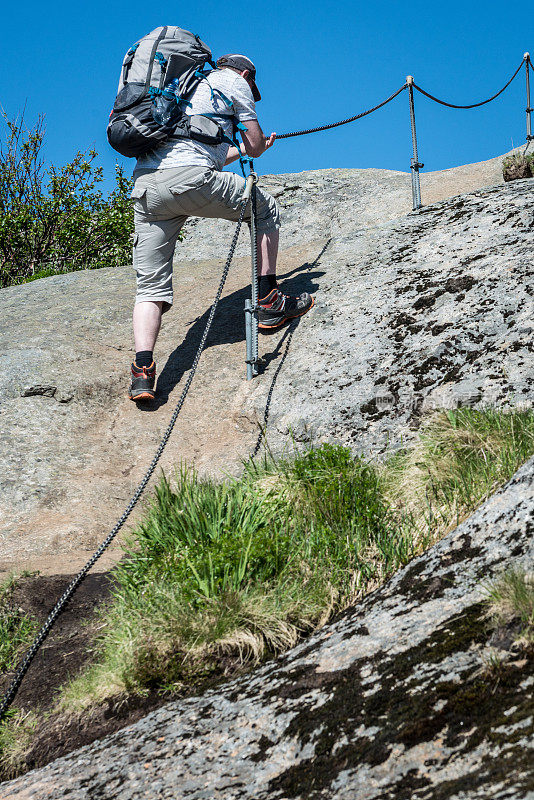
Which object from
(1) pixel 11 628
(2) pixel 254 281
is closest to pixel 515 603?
(1) pixel 11 628

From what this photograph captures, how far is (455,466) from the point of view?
3.31 metres

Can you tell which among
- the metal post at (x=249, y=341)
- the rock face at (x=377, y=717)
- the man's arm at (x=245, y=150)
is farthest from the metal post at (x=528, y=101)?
the rock face at (x=377, y=717)

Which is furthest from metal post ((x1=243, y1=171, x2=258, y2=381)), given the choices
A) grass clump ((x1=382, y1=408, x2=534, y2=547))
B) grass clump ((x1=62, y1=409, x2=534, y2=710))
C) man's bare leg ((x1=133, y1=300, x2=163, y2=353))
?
grass clump ((x1=382, y1=408, x2=534, y2=547))

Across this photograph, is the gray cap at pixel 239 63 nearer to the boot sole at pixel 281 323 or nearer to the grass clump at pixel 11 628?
the boot sole at pixel 281 323

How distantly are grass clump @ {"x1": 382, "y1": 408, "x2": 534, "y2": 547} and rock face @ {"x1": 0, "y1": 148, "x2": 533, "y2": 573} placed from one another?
0.46 meters

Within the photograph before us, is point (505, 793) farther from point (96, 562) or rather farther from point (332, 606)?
point (96, 562)

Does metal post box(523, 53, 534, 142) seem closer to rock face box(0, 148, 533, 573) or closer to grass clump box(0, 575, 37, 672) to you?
rock face box(0, 148, 533, 573)

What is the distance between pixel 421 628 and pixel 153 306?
3.78 m

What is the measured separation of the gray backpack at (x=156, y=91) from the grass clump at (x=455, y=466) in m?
2.85

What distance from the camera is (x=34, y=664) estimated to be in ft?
10.5

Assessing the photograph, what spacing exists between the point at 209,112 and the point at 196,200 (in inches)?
25.0

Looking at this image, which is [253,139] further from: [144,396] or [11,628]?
[11,628]

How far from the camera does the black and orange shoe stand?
527 centimetres

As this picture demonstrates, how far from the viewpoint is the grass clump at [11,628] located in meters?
3.25
